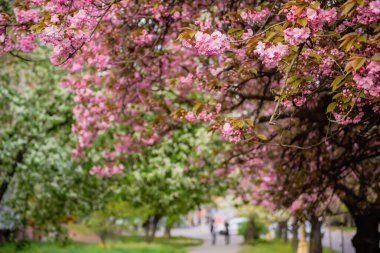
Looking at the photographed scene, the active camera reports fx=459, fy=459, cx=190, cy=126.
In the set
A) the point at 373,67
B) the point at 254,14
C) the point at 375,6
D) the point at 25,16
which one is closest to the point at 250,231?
the point at 254,14

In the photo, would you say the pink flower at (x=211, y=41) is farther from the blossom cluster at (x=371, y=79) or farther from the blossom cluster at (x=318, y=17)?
the blossom cluster at (x=371, y=79)

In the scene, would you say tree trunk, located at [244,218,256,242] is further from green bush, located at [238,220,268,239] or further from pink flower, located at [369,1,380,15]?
pink flower, located at [369,1,380,15]

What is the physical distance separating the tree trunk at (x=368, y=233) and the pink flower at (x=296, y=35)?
7225 millimetres

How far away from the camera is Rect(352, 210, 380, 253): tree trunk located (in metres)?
10.0

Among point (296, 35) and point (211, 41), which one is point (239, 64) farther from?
point (296, 35)

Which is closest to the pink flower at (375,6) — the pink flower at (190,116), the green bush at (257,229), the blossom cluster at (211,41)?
the blossom cluster at (211,41)

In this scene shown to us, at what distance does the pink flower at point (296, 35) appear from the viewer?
4.05 meters

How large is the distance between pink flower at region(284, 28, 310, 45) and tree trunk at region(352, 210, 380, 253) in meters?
7.23

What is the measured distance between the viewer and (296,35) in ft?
13.3

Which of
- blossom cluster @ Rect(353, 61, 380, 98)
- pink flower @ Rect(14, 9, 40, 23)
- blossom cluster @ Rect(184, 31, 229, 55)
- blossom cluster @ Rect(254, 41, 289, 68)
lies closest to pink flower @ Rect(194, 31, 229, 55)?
blossom cluster @ Rect(184, 31, 229, 55)

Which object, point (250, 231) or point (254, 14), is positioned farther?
point (250, 231)

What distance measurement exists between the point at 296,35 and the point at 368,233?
7438 mm

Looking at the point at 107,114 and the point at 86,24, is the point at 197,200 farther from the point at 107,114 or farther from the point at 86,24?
the point at 86,24

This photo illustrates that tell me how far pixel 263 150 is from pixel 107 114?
11.6ft
